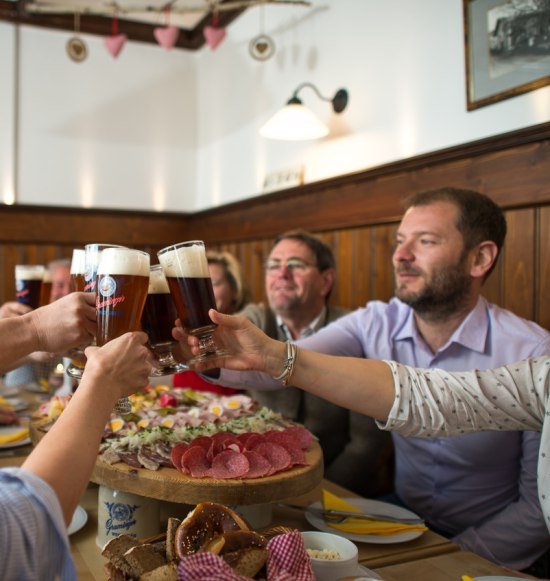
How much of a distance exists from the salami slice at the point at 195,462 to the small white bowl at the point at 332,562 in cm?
27

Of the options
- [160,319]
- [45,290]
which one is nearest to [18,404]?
[45,290]

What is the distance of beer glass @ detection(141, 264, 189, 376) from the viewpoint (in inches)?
55.7

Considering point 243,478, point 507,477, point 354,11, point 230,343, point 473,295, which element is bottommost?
point 507,477

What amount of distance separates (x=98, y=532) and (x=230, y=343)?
509 mm

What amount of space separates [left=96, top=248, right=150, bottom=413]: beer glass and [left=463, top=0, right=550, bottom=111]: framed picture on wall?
2.11 metres

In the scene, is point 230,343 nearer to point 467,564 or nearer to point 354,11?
point 467,564

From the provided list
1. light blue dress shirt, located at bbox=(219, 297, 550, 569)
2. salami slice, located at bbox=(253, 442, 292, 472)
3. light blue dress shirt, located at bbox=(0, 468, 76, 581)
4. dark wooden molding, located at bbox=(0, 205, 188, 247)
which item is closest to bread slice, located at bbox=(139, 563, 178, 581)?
light blue dress shirt, located at bbox=(0, 468, 76, 581)

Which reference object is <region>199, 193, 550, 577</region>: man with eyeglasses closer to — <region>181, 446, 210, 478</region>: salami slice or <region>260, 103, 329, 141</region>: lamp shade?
<region>181, 446, 210, 478</region>: salami slice

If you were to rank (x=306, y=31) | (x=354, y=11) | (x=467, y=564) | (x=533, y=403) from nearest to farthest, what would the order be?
(x=467, y=564) < (x=533, y=403) < (x=354, y=11) < (x=306, y=31)

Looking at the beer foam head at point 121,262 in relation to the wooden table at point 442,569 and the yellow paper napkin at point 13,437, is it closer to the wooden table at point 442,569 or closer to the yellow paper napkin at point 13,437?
the wooden table at point 442,569

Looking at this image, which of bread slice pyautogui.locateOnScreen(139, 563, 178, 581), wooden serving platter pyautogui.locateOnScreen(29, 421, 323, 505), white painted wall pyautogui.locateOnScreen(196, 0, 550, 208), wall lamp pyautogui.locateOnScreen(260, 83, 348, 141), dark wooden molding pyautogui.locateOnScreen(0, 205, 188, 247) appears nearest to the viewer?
bread slice pyautogui.locateOnScreen(139, 563, 178, 581)

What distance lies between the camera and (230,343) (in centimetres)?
148

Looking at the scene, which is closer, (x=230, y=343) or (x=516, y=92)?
(x=230, y=343)

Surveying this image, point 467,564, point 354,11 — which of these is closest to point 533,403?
point 467,564
